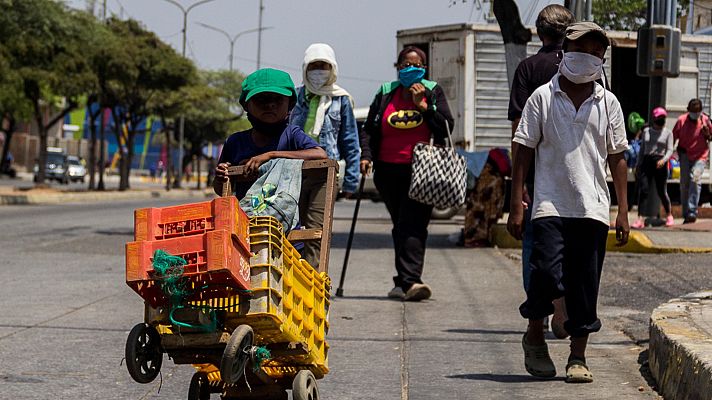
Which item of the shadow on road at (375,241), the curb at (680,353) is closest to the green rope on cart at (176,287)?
the curb at (680,353)

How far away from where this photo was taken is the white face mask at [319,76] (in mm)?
8031

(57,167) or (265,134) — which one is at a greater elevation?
(265,134)

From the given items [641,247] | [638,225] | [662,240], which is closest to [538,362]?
[641,247]

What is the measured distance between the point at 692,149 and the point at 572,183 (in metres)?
11.3

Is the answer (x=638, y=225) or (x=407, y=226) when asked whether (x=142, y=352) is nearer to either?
(x=407, y=226)

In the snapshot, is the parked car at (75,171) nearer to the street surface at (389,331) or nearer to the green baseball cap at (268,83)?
the street surface at (389,331)

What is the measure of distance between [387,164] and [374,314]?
1.29 meters

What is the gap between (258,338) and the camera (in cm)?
426

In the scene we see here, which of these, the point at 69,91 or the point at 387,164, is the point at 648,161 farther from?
the point at 69,91

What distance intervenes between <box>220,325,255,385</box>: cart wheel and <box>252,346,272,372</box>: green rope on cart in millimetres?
65

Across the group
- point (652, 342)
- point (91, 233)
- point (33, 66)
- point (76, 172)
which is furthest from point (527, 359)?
point (76, 172)

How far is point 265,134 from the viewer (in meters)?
5.21

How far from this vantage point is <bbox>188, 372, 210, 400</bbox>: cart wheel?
15.1 ft

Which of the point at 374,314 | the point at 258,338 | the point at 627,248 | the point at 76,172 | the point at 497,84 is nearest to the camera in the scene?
the point at 258,338
